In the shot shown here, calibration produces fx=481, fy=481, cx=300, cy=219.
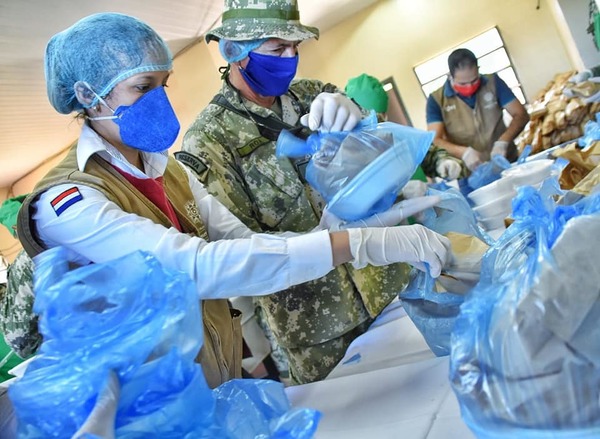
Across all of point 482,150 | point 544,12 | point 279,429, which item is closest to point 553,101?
point 482,150

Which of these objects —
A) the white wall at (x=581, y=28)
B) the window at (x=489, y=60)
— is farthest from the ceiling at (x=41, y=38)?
the white wall at (x=581, y=28)

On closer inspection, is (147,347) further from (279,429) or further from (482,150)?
(482,150)

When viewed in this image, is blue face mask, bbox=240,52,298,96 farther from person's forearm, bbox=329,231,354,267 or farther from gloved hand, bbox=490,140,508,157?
gloved hand, bbox=490,140,508,157

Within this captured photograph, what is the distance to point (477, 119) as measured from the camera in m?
3.08

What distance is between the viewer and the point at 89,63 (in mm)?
1005

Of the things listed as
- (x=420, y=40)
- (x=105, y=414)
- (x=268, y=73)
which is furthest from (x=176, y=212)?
(x=420, y=40)

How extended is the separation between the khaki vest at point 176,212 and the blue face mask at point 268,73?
381mm

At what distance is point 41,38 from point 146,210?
3.48m

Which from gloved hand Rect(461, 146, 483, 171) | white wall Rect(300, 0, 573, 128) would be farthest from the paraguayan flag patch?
white wall Rect(300, 0, 573, 128)

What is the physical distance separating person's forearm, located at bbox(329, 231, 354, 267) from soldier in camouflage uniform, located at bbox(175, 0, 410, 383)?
48cm

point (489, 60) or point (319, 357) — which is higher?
point (489, 60)

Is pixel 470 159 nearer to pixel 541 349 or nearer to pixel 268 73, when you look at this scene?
pixel 268 73

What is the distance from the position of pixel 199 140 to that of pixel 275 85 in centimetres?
29

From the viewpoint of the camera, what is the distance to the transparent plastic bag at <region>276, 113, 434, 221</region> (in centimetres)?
104
